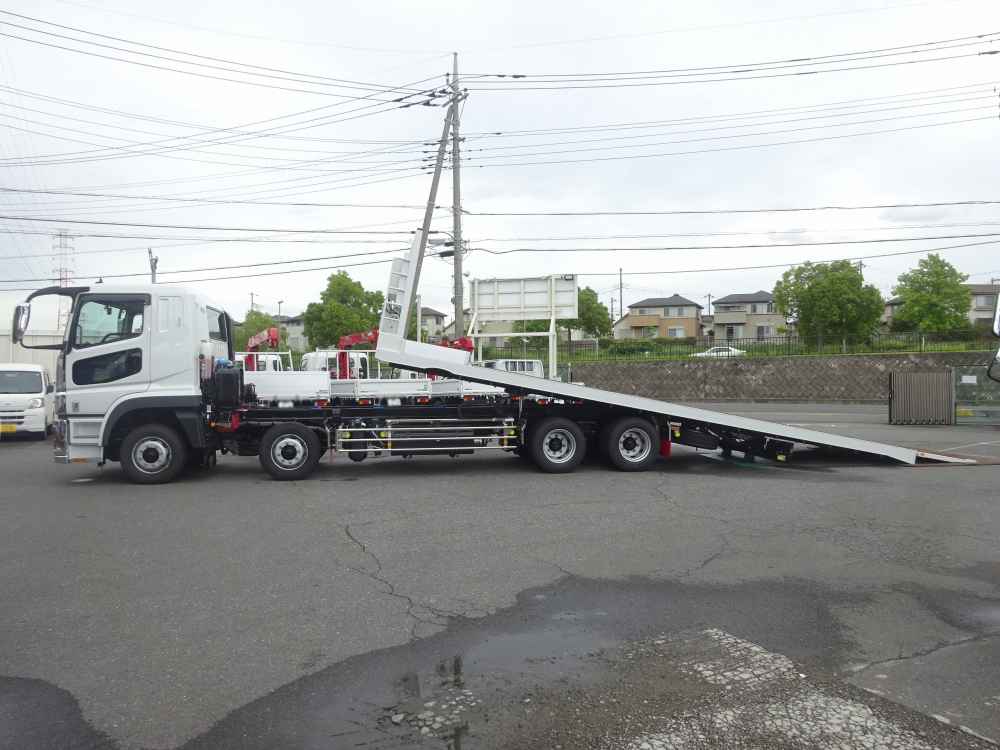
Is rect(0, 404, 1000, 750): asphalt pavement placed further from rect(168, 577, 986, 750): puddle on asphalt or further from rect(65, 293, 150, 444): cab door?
rect(65, 293, 150, 444): cab door

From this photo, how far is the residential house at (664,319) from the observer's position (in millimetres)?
72625

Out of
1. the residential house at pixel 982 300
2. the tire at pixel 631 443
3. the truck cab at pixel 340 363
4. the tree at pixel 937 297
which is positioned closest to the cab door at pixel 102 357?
the truck cab at pixel 340 363

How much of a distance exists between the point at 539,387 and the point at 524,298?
3.91 meters

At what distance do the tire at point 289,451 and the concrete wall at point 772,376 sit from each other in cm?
2511

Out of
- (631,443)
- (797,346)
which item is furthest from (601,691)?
(797,346)

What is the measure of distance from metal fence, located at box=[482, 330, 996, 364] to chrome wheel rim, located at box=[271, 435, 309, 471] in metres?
16.4

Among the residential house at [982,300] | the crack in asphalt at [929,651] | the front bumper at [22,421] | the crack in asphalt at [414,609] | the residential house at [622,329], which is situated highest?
the residential house at [982,300]

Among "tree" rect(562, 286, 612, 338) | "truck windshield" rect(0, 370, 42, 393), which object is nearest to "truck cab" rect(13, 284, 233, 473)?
"truck windshield" rect(0, 370, 42, 393)

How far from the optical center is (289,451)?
10758 millimetres

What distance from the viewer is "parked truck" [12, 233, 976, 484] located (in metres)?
10.2

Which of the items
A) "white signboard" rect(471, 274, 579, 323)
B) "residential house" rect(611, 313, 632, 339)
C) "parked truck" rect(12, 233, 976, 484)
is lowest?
"parked truck" rect(12, 233, 976, 484)

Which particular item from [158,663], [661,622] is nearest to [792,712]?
[661,622]

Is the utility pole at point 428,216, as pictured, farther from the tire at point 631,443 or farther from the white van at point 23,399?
the white van at point 23,399

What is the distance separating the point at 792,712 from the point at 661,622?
1326 millimetres
